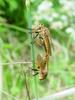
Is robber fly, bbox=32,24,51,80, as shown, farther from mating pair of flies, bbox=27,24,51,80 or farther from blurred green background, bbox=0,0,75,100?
blurred green background, bbox=0,0,75,100

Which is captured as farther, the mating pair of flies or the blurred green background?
the blurred green background

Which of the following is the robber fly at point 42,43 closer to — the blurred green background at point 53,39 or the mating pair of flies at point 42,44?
the mating pair of flies at point 42,44

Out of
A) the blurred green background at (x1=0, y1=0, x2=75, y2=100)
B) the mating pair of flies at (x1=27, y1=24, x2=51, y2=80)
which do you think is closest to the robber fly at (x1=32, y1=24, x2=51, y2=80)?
the mating pair of flies at (x1=27, y1=24, x2=51, y2=80)

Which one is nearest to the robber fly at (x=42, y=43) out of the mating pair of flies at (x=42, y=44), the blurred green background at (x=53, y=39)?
the mating pair of flies at (x=42, y=44)

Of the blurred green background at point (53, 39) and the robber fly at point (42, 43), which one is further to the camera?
the blurred green background at point (53, 39)

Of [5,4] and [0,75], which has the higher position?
[5,4]

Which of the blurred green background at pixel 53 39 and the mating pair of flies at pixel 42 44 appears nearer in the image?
the mating pair of flies at pixel 42 44

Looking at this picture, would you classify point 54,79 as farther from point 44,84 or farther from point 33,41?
point 33,41

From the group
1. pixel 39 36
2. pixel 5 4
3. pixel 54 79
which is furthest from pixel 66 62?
pixel 39 36
